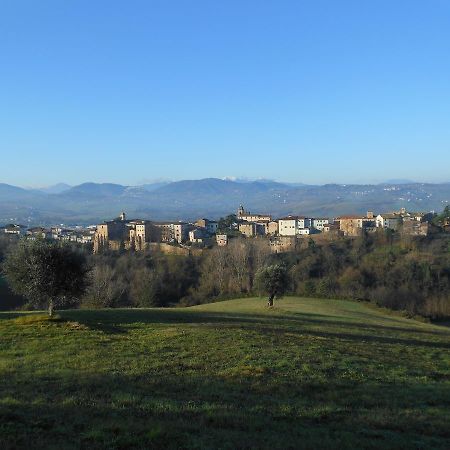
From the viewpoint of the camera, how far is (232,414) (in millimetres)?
10492

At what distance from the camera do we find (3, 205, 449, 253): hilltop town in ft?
373

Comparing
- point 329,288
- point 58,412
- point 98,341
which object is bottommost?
point 329,288

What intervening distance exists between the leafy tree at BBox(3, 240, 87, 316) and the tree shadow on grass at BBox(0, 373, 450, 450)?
11833mm

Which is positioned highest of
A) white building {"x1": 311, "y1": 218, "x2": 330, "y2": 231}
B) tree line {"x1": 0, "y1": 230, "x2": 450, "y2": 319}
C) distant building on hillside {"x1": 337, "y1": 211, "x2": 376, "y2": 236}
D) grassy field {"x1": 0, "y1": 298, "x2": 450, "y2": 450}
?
grassy field {"x1": 0, "y1": 298, "x2": 450, "y2": 450}

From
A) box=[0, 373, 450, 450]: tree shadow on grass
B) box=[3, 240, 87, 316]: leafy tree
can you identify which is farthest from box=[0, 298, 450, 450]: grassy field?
box=[3, 240, 87, 316]: leafy tree

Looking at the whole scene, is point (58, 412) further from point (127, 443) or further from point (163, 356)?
point (163, 356)

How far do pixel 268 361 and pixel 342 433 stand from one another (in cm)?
709

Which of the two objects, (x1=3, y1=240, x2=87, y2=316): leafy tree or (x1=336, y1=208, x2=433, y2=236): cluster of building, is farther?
(x1=336, y1=208, x2=433, y2=236): cluster of building

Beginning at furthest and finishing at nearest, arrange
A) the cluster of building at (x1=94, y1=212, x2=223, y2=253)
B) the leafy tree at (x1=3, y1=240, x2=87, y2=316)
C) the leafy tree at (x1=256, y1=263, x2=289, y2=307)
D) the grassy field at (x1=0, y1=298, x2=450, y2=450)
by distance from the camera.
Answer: the cluster of building at (x1=94, y1=212, x2=223, y2=253) → the leafy tree at (x1=256, y1=263, x2=289, y2=307) → the leafy tree at (x1=3, y1=240, x2=87, y2=316) → the grassy field at (x1=0, y1=298, x2=450, y2=450)

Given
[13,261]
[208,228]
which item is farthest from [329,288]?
[208,228]

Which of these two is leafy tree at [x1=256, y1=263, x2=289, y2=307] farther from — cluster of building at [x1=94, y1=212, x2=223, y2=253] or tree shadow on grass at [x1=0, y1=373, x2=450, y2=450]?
cluster of building at [x1=94, y1=212, x2=223, y2=253]

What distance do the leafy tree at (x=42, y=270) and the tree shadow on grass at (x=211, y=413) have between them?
38.8ft

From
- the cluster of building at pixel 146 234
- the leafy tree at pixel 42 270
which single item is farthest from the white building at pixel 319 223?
the leafy tree at pixel 42 270

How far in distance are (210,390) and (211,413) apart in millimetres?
2113
